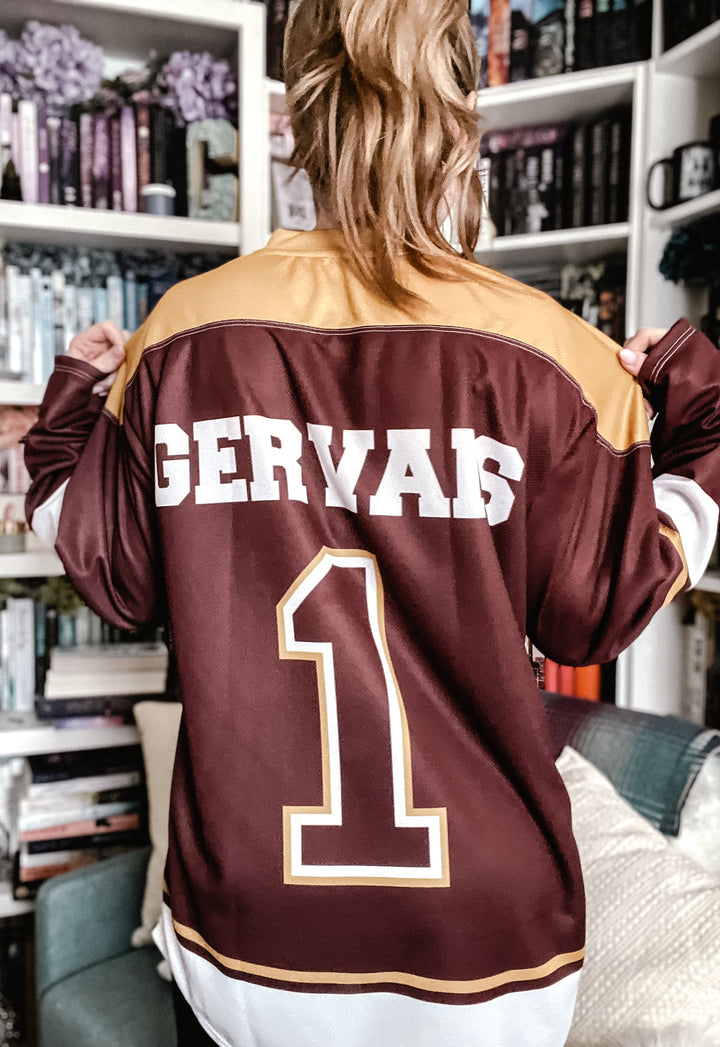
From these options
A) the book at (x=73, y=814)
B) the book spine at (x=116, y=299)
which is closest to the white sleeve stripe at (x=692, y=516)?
the book spine at (x=116, y=299)

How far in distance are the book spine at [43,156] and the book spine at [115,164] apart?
0.13 metres

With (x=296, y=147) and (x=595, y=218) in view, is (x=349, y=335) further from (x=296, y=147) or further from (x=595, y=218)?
(x=595, y=218)

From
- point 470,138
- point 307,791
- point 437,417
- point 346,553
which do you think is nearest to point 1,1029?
point 307,791

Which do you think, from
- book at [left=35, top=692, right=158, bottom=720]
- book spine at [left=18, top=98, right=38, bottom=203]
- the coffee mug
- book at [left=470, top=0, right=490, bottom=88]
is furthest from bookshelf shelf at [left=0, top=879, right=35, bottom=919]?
book at [left=470, top=0, right=490, bottom=88]

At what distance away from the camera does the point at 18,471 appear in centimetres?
192

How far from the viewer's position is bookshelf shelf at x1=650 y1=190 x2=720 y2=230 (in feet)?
5.40

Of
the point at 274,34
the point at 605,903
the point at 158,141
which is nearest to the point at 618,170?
the point at 274,34

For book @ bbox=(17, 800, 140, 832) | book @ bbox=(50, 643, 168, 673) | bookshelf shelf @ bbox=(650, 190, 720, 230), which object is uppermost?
bookshelf shelf @ bbox=(650, 190, 720, 230)

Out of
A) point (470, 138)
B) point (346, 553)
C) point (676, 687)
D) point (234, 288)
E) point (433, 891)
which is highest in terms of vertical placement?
point (470, 138)

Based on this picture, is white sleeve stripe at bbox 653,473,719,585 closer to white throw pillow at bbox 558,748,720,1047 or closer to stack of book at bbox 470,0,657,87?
white throw pillow at bbox 558,748,720,1047

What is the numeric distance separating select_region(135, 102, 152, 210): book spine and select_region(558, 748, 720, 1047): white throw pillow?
5.02 feet

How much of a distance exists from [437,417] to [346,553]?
14cm

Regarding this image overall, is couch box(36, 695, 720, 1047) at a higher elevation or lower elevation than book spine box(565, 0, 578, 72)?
lower

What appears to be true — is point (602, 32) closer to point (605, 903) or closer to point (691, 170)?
point (691, 170)
